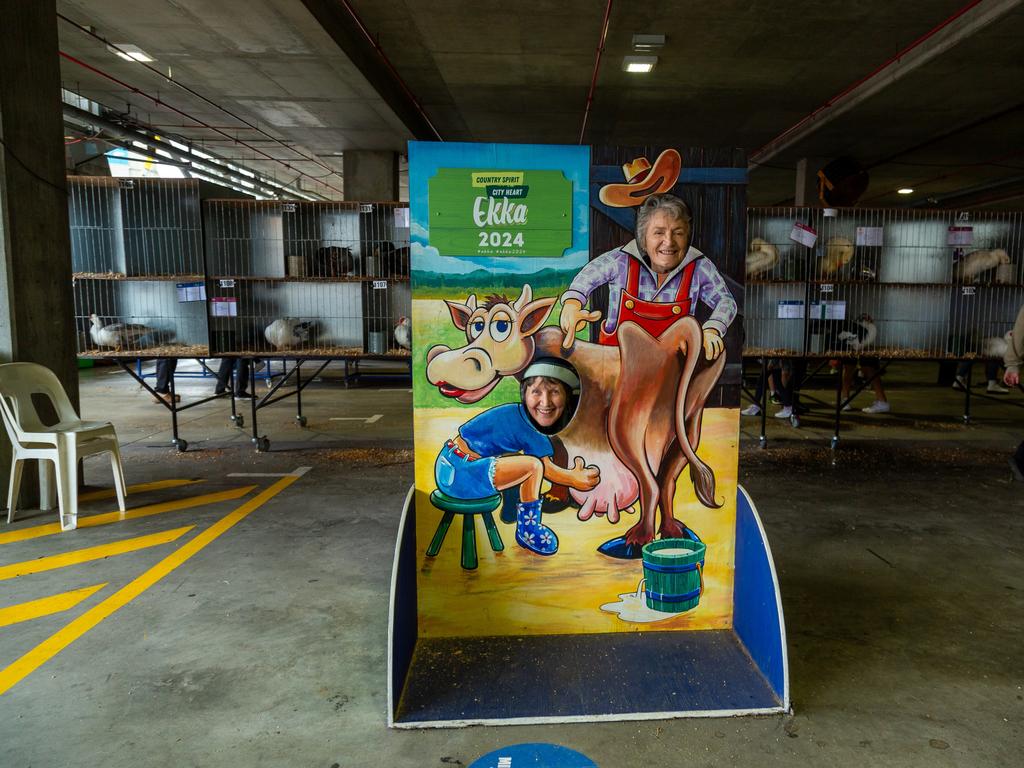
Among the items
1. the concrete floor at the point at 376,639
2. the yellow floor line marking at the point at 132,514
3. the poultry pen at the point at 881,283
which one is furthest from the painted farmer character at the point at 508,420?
the poultry pen at the point at 881,283

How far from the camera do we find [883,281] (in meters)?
6.32

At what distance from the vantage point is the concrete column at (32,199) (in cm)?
415

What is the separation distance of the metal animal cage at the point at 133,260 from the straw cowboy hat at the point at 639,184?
5012mm

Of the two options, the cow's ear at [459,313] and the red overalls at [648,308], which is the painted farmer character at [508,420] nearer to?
the cow's ear at [459,313]

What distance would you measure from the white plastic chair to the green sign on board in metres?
3.39

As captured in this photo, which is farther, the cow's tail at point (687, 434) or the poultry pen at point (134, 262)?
the poultry pen at point (134, 262)

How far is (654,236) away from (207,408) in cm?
810

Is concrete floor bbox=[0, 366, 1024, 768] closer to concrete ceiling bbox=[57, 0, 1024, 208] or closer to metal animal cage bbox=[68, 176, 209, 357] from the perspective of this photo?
metal animal cage bbox=[68, 176, 209, 357]

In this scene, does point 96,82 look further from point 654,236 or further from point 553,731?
point 553,731

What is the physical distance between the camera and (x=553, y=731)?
2.11 meters

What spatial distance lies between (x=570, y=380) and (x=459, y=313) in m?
0.47

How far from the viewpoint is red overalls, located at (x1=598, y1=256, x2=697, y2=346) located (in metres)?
2.33

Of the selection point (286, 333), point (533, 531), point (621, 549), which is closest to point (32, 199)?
point (286, 333)

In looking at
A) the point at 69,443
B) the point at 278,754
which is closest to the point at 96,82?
the point at 69,443
